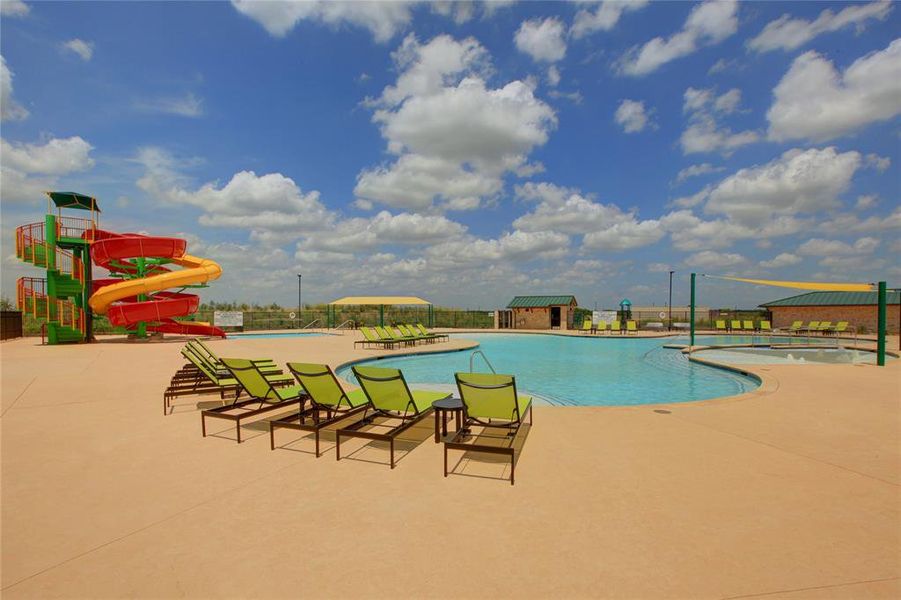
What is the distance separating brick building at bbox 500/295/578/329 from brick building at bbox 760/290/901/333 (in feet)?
44.5

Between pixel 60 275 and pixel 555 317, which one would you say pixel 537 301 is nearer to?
pixel 555 317

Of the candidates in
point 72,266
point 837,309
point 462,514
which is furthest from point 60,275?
point 837,309

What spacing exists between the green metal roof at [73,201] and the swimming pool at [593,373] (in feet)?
51.9

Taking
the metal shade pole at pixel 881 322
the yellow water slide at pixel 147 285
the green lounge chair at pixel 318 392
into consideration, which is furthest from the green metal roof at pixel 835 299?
the yellow water slide at pixel 147 285

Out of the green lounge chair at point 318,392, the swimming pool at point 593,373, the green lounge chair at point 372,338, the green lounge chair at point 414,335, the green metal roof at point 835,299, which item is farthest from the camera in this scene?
the green metal roof at point 835,299

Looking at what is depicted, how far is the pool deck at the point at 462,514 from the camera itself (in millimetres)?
2393

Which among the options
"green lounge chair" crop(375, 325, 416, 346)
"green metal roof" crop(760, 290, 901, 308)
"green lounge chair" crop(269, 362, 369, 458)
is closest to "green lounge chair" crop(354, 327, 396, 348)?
"green lounge chair" crop(375, 325, 416, 346)

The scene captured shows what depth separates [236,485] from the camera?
3.67 metres

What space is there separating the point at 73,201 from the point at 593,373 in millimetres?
22839

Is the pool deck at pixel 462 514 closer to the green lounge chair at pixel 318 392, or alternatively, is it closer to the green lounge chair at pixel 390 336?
the green lounge chair at pixel 318 392

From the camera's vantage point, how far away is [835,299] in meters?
27.2

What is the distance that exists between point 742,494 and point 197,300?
2231cm

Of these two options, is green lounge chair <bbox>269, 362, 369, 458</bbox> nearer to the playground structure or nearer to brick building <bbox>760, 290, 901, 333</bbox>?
the playground structure

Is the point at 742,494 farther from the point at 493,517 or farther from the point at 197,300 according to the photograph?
the point at 197,300
